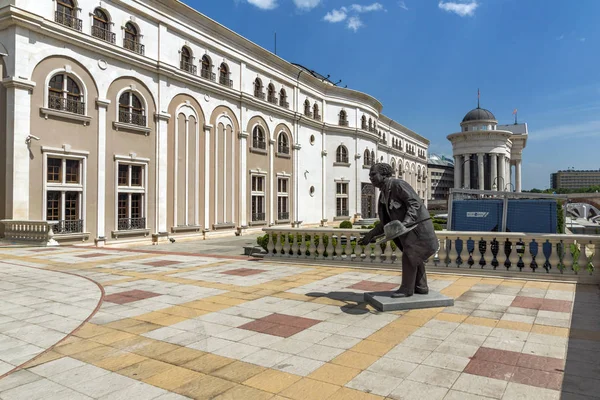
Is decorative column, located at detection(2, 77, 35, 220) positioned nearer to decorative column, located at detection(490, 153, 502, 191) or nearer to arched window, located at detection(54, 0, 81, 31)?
arched window, located at detection(54, 0, 81, 31)

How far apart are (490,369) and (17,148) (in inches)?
763

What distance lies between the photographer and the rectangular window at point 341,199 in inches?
1658

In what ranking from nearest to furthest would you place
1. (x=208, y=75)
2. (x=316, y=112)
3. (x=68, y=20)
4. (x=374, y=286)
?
(x=374, y=286) → (x=68, y=20) → (x=208, y=75) → (x=316, y=112)

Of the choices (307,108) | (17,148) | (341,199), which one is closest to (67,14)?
(17,148)

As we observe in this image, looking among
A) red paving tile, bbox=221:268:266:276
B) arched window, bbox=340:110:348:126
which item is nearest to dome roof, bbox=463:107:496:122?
arched window, bbox=340:110:348:126

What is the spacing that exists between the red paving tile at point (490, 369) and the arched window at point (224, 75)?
27.2m

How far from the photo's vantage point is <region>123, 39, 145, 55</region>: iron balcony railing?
870 inches

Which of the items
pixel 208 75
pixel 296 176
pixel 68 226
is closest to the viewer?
pixel 68 226

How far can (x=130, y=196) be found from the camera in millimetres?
22156

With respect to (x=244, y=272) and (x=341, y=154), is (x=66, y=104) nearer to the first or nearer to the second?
(x=244, y=272)

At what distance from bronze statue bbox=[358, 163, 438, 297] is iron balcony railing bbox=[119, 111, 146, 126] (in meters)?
18.9

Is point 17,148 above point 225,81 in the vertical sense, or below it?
below

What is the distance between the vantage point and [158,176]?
23438 mm

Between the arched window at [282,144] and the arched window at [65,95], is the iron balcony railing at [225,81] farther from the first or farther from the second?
the arched window at [65,95]
